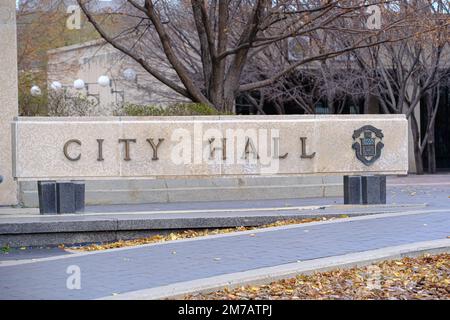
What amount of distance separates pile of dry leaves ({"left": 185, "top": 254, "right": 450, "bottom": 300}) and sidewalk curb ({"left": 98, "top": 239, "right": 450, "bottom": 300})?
0.08 metres

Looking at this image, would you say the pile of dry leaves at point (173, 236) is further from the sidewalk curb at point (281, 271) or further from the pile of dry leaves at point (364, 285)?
the pile of dry leaves at point (364, 285)

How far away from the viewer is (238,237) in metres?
10.6

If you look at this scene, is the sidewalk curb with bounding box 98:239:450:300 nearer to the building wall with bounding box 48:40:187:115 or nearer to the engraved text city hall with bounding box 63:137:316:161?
the engraved text city hall with bounding box 63:137:316:161

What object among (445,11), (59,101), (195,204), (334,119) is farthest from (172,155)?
(445,11)

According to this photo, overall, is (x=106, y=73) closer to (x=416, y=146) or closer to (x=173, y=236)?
(x=416, y=146)

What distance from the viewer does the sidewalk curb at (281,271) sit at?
295 inches

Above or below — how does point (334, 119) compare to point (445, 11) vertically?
below

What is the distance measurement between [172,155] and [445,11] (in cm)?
1681

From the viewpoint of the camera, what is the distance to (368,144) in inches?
545

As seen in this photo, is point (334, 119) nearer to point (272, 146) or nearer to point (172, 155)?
point (272, 146)

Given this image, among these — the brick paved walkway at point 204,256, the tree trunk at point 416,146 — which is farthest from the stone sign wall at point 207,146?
the tree trunk at point 416,146

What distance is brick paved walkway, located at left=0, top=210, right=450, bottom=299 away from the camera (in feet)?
26.3

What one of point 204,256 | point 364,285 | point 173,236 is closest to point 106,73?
point 173,236
